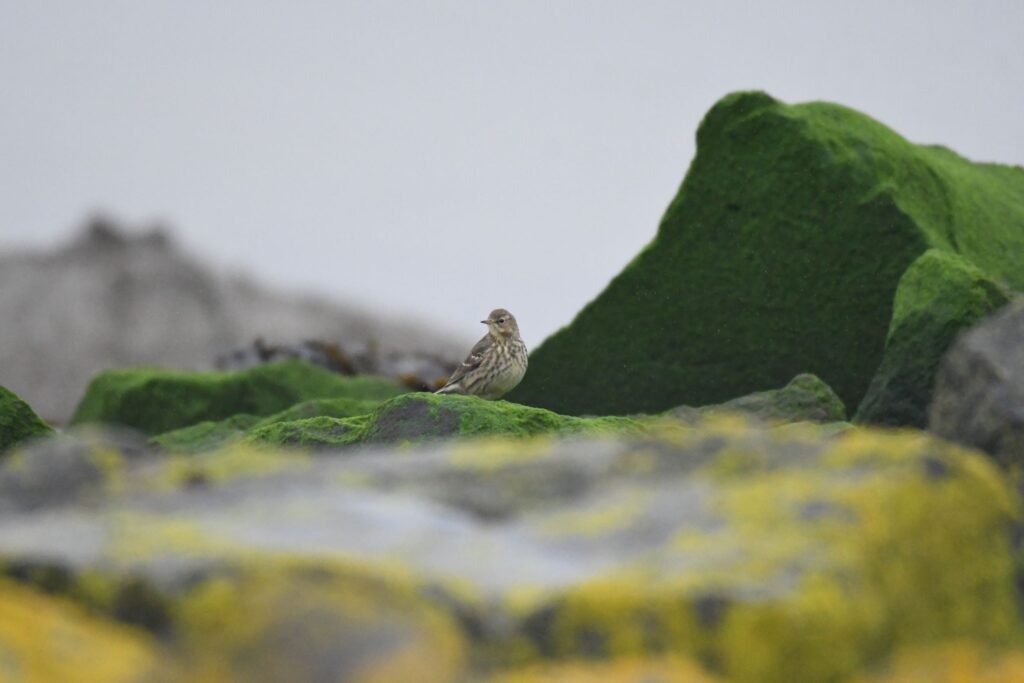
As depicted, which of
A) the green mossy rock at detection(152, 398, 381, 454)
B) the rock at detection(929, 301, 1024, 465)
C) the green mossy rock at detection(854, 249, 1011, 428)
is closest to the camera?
the rock at detection(929, 301, 1024, 465)

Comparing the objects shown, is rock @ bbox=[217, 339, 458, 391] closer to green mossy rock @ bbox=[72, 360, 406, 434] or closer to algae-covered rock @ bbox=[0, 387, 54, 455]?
green mossy rock @ bbox=[72, 360, 406, 434]

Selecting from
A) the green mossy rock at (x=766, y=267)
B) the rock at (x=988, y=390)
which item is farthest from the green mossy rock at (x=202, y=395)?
the rock at (x=988, y=390)

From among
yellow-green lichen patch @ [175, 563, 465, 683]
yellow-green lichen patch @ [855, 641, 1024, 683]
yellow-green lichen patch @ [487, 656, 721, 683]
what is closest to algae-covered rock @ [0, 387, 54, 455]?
yellow-green lichen patch @ [175, 563, 465, 683]

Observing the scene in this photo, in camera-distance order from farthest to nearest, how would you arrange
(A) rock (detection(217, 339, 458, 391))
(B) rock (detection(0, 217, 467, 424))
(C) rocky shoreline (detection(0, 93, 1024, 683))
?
1. (B) rock (detection(0, 217, 467, 424))
2. (A) rock (detection(217, 339, 458, 391))
3. (C) rocky shoreline (detection(0, 93, 1024, 683))

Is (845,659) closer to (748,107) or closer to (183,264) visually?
(748,107)

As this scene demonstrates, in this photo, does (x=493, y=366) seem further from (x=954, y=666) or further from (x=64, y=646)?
(x=64, y=646)

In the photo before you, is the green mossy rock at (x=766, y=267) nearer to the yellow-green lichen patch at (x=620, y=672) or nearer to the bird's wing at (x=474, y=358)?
the bird's wing at (x=474, y=358)

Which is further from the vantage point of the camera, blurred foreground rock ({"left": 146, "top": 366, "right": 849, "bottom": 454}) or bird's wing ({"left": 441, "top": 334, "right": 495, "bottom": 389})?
bird's wing ({"left": 441, "top": 334, "right": 495, "bottom": 389})

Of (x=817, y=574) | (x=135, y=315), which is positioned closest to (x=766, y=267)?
(x=817, y=574)

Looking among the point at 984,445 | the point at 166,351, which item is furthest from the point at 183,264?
the point at 984,445
